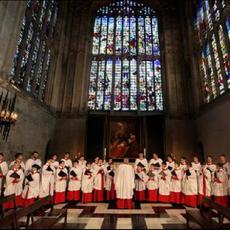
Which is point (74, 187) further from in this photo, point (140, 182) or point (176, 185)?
point (176, 185)

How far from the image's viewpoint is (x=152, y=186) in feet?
24.8

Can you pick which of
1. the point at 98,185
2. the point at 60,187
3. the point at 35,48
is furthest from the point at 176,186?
the point at 35,48

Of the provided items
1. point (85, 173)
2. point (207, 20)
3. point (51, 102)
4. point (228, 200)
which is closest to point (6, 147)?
point (85, 173)

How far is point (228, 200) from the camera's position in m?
6.78

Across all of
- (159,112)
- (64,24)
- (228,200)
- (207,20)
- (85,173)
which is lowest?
(228,200)

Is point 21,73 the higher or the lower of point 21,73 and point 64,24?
the lower

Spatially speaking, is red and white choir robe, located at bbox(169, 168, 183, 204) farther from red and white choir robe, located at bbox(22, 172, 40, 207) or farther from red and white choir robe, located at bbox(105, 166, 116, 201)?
red and white choir robe, located at bbox(22, 172, 40, 207)

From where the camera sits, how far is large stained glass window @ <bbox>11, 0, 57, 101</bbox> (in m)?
10.6

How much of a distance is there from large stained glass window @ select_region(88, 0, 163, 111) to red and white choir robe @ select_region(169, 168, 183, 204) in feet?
26.7

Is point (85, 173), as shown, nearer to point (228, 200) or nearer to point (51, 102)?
point (228, 200)

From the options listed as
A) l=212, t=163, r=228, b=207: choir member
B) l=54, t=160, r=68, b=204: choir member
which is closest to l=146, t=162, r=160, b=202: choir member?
l=212, t=163, r=228, b=207: choir member

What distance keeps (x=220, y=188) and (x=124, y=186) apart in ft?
11.2

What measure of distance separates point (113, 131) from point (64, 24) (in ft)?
33.2

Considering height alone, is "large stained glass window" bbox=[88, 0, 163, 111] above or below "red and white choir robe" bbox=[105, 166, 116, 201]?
above
